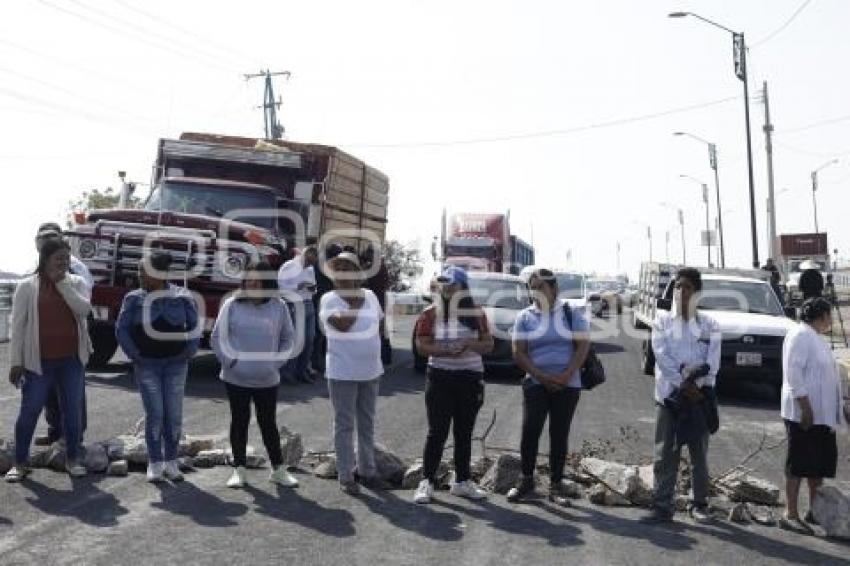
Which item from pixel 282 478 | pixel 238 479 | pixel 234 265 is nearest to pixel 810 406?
pixel 282 478

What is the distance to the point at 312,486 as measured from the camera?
7.77 metres

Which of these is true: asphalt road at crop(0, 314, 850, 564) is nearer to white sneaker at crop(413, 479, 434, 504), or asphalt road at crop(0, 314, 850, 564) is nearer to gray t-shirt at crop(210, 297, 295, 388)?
white sneaker at crop(413, 479, 434, 504)

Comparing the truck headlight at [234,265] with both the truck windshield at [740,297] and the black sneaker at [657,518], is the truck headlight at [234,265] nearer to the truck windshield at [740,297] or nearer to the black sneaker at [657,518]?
the truck windshield at [740,297]

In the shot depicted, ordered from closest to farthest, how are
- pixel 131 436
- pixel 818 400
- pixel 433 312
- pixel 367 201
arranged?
pixel 818 400, pixel 433 312, pixel 131 436, pixel 367 201

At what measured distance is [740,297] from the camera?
52.2 feet

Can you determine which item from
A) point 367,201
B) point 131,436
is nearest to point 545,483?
point 131,436

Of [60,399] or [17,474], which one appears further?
[60,399]

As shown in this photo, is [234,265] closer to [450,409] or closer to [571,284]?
[450,409]

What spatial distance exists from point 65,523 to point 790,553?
458cm

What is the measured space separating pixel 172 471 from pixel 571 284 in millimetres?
19944

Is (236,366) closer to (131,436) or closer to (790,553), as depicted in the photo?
(131,436)

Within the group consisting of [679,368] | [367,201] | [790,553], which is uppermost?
[367,201]

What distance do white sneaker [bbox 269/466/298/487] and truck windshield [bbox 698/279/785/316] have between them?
9.45 m

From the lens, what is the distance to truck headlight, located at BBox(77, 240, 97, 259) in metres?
13.8
